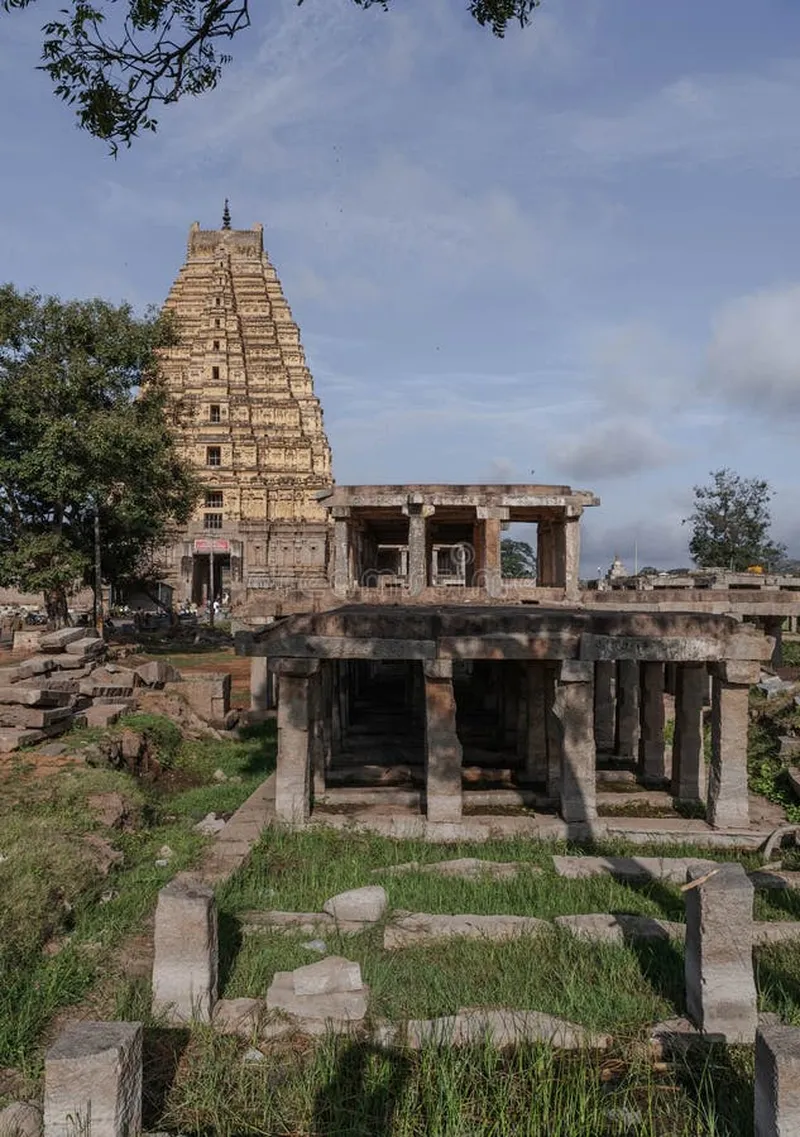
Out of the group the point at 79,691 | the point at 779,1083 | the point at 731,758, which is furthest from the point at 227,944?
the point at 79,691

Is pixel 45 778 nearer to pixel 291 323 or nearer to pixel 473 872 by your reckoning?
pixel 473 872

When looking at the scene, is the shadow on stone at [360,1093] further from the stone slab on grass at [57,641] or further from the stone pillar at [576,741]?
the stone slab on grass at [57,641]

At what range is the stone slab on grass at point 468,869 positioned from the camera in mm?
7922

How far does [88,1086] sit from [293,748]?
6.02 metres

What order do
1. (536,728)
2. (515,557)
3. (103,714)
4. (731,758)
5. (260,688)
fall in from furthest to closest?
(515,557)
(260,688)
(103,714)
(536,728)
(731,758)

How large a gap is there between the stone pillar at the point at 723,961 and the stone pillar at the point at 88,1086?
343 cm

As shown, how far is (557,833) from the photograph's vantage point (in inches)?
372

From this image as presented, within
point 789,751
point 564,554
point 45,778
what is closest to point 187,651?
point 564,554

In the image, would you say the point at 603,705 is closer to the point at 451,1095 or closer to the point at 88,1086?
the point at 451,1095

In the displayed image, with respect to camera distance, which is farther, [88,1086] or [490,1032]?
[490,1032]

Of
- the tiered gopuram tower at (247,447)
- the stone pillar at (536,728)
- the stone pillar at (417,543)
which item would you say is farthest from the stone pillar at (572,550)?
the tiered gopuram tower at (247,447)

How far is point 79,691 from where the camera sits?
15.9 meters

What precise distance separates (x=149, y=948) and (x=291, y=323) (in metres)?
45.2

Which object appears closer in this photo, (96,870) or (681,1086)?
(681,1086)
